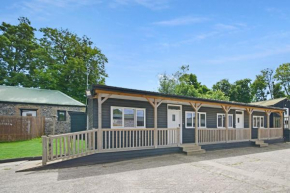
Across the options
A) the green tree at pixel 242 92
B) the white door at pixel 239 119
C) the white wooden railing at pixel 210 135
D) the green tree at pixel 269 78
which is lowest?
the white wooden railing at pixel 210 135

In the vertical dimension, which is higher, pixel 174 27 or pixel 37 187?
pixel 174 27

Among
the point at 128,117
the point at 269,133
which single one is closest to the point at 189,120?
the point at 128,117

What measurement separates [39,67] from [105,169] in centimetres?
2444

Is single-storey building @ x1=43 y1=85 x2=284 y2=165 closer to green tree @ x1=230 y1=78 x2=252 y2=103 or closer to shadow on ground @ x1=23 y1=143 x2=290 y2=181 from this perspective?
shadow on ground @ x1=23 y1=143 x2=290 y2=181

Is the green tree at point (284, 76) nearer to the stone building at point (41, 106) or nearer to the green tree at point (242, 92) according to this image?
the green tree at point (242, 92)

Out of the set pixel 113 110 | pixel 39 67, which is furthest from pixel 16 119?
pixel 39 67

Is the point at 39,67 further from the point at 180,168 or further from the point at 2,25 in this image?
the point at 180,168

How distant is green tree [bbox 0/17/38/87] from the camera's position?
79.0 feet

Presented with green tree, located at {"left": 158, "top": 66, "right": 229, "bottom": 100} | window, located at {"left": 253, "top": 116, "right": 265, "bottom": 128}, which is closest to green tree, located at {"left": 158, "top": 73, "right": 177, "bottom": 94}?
green tree, located at {"left": 158, "top": 66, "right": 229, "bottom": 100}

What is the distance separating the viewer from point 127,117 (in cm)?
946

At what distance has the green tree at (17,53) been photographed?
24094mm

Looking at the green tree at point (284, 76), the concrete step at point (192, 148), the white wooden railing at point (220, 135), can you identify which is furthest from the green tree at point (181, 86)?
the concrete step at point (192, 148)

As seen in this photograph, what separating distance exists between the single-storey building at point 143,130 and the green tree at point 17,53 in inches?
713

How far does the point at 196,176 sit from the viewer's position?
5.73 metres
